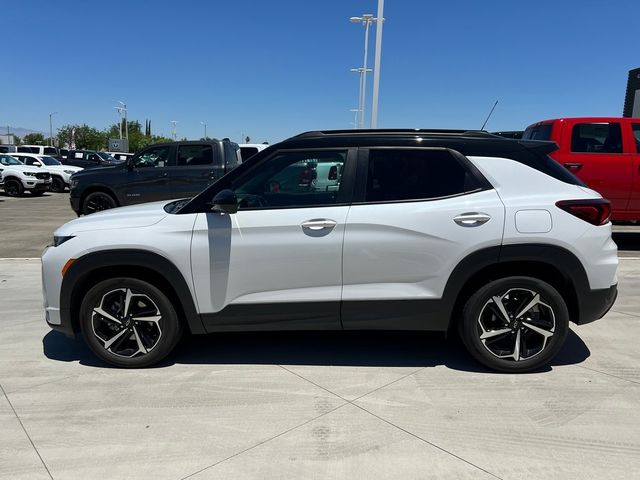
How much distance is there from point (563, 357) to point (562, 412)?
0.97 m

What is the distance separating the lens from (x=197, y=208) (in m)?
3.60

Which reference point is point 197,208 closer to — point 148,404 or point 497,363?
point 148,404

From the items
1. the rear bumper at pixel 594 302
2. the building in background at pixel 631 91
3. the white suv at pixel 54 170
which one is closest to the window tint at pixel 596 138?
the rear bumper at pixel 594 302

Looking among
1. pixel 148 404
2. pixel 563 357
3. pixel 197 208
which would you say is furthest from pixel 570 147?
pixel 148 404

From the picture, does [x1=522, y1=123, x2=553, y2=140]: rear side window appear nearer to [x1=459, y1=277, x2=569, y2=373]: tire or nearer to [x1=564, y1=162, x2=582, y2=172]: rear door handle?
[x1=564, y1=162, x2=582, y2=172]: rear door handle

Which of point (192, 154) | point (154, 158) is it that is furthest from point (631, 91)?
point (154, 158)

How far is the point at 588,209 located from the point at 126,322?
11.4ft

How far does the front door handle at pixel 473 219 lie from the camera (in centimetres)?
343

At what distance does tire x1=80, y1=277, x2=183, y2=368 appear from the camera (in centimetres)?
362

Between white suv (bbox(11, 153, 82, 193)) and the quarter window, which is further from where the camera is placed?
white suv (bbox(11, 153, 82, 193))

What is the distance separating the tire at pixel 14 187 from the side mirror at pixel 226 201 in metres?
20.5

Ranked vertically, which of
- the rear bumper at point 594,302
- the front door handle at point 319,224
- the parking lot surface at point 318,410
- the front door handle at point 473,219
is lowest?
the parking lot surface at point 318,410

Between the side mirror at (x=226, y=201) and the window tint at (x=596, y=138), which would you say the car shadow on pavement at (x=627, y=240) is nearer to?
the window tint at (x=596, y=138)

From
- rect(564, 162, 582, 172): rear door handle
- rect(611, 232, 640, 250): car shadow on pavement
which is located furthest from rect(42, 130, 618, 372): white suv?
rect(611, 232, 640, 250): car shadow on pavement
